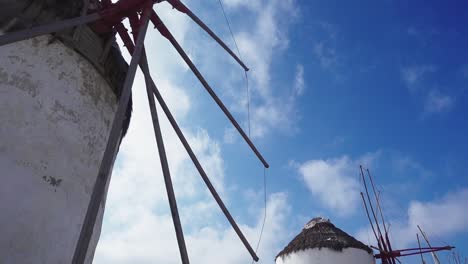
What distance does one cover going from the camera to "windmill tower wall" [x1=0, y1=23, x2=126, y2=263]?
4.41 metres

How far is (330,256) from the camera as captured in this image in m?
16.7

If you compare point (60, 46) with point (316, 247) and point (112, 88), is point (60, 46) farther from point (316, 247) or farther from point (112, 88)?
point (316, 247)

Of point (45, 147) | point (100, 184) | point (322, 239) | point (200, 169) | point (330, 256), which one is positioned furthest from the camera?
point (322, 239)

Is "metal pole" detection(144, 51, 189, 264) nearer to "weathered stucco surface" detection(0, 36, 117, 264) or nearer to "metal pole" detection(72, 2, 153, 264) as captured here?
"metal pole" detection(72, 2, 153, 264)

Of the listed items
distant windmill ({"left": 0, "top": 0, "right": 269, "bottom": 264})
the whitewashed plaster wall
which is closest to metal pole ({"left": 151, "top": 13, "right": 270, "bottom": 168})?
distant windmill ({"left": 0, "top": 0, "right": 269, "bottom": 264})

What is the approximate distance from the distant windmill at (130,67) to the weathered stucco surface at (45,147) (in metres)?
0.28

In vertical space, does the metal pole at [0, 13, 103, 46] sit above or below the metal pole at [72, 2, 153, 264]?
above

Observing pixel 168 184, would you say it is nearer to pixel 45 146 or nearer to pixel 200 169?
pixel 200 169

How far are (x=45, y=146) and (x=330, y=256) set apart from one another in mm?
14524

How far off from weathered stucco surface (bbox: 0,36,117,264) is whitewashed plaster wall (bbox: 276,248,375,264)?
42.6 ft

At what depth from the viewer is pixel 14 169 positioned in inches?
177

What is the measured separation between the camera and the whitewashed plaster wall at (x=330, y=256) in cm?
1669

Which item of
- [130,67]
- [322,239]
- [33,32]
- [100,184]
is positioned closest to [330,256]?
[322,239]

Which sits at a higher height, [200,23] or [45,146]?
[200,23]
